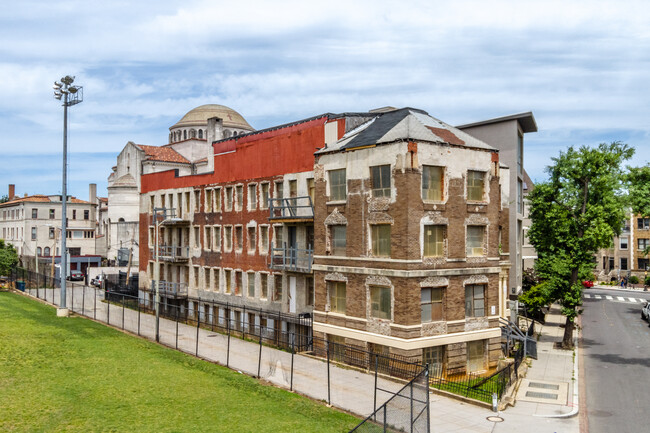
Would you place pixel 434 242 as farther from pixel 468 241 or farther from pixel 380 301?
pixel 380 301

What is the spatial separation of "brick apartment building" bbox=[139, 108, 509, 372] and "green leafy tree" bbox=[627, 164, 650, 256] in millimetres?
7480

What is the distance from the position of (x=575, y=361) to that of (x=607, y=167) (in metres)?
12.2

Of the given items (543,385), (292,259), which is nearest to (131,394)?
(292,259)

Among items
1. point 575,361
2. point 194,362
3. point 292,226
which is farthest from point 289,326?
point 575,361

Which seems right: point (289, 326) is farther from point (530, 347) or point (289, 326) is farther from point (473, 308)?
point (530, 347)

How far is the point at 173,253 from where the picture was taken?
49.2m

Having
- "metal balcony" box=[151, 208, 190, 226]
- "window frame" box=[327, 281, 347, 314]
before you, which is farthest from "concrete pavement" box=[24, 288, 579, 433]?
"metal balcony" box=[151, 208, 190, 226]

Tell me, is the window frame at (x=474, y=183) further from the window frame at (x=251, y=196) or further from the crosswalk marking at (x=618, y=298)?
the crosswalk marking at (x=618, y=298)

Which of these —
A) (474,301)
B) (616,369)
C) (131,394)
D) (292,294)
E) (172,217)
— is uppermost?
(172,217)

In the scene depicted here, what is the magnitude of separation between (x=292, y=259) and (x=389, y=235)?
9.95 metres

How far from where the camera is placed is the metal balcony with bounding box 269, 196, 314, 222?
117 feet

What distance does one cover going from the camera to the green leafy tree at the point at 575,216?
1417 inches

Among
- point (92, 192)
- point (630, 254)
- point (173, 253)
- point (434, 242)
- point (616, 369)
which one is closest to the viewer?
point (434, 242)

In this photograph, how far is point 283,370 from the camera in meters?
27.0
